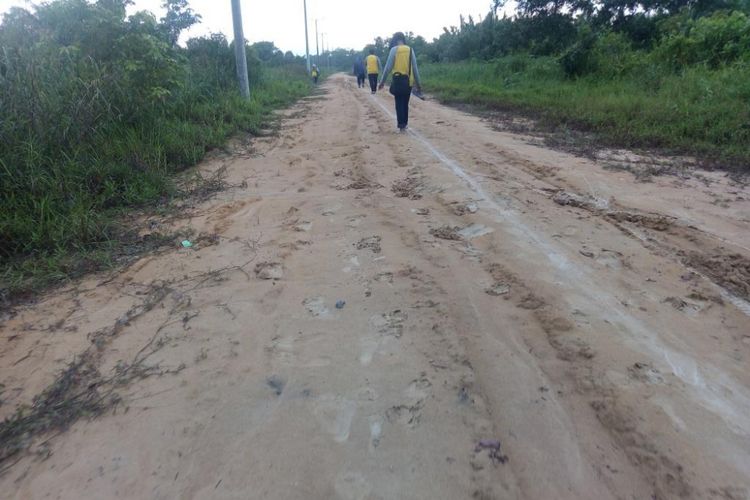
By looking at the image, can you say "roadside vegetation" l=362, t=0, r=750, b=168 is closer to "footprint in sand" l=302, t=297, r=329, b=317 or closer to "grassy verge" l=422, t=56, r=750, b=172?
"grassy verge" l=422, t=56, r=750, b=172

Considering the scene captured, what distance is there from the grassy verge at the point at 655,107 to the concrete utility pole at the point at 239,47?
240 inches

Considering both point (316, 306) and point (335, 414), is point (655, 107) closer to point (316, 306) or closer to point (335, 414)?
point (316, 306)

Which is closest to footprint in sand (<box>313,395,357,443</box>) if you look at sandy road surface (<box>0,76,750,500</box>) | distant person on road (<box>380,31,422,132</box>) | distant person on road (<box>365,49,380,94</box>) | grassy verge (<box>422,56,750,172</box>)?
sandy road surface (<box>0,76,750,500</box>)

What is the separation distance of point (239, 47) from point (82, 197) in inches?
338

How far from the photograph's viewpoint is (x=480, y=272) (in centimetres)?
297

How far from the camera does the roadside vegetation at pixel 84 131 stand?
3.58m

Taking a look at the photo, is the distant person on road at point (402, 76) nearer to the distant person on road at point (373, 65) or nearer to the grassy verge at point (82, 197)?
the grassy verge at point (82, 197)

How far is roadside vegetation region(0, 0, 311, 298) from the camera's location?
358 cm

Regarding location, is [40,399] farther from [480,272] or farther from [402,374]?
[480,272]

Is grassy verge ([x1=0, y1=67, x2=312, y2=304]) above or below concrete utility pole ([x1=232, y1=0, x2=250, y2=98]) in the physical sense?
below

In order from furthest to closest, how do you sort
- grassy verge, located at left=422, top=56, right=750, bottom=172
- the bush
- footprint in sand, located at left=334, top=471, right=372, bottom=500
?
the bush, grassy verge, located at left=422, top=56, right=750, bottom=172, footprint in sand, located at left=334, top=471, right=372, bottom=500

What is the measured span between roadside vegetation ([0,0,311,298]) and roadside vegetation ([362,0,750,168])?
623 cm

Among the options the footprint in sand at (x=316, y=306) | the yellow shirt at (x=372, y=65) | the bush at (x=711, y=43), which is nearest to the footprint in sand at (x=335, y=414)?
the footprint in sand at (x=316, y=306)

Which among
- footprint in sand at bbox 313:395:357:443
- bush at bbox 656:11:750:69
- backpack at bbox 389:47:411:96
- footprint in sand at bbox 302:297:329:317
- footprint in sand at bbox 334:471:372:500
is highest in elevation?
bush at bbox 656:11:750:69
